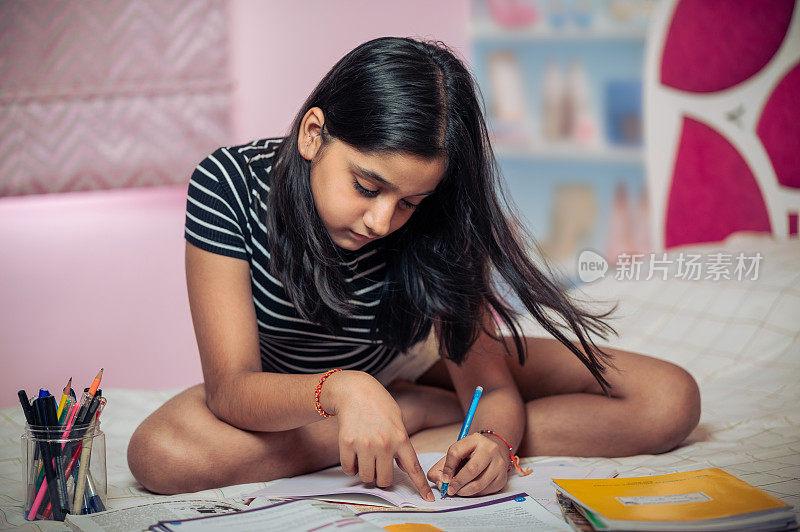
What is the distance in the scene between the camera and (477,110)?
43.7 inches

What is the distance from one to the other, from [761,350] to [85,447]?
1.43 m

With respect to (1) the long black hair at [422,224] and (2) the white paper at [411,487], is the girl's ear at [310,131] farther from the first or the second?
(2) the white paper at [411,487]

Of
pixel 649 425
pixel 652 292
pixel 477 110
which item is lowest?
pixel 649 425

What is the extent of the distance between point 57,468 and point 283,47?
6.54 ft

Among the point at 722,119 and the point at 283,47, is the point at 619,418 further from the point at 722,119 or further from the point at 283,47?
the point at 283,47

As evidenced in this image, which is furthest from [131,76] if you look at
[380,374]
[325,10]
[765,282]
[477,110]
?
[765,282]

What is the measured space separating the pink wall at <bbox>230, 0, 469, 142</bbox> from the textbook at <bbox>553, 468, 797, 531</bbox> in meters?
1.96

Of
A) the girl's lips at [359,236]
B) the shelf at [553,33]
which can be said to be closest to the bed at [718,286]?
the girl's lips at [359,236]

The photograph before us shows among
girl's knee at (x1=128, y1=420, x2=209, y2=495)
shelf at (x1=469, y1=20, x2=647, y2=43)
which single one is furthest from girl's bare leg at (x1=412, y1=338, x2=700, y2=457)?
shelf at (x1=469, y1=20, x2=647, y2=43)

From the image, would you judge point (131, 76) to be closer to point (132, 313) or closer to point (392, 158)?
point (132, 313)

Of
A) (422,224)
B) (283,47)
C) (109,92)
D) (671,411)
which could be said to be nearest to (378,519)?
(422,224)

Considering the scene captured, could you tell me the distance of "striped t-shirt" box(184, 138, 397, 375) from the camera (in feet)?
3.77

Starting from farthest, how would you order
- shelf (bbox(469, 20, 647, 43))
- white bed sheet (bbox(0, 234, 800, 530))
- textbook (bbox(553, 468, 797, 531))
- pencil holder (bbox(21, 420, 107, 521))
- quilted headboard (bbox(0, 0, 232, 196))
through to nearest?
1. shelf (bbox(469, 20, 647, 43))
2. quilted headboard (bbox(0, 0, 232, 196))
3. white bed sheet (bbox(0, 234, 800, 530))
4. pencil holder (bbox(21, 420, 107, 521))
5. textbook (bbox(553, 468, 797, 531))

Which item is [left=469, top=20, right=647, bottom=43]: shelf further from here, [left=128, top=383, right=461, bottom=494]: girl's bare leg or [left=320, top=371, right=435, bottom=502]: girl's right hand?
[left=320, top=371, right=435, bottom=502]: girl's right hand
